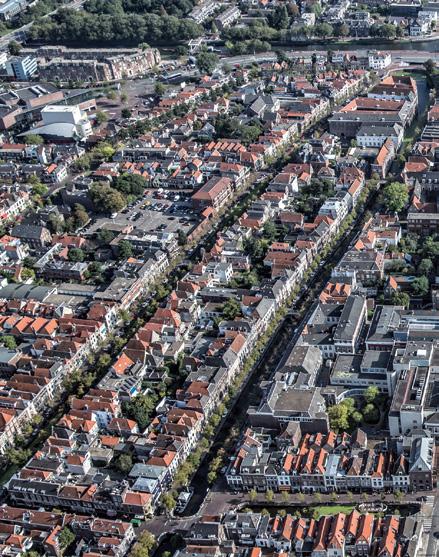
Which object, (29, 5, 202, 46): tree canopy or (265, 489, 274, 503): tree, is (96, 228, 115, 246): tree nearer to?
(265, 489, 274, 503): tree

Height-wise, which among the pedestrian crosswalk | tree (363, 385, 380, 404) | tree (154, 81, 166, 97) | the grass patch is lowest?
the grass patch

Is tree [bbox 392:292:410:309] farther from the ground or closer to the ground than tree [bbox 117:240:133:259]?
closer to the ground

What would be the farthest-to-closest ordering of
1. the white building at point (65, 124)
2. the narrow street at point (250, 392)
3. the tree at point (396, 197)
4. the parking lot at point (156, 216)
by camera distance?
the white building at point (65, 124) → the parking lot at point (156, 216) → the tree at point (396, 197) → the narrow street at point (250, 392)

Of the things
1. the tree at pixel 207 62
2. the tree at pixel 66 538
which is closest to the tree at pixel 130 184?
the tree at pixel 207 62

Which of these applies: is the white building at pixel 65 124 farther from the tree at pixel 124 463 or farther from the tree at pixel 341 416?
the tree at pixel 341 416

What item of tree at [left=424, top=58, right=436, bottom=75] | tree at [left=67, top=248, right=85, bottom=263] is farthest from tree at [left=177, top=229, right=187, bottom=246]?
tree at [left=424, top=58, right=436, bottom=75]

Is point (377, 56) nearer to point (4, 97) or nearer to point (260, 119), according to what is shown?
point (260, 119)

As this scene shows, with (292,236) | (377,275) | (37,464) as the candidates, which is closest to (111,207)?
(292,236)
